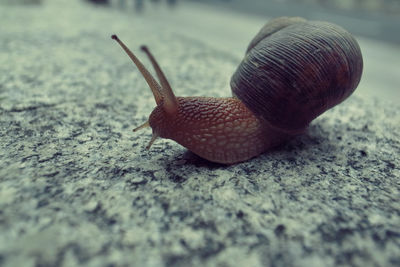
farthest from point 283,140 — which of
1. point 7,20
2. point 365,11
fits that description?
point 365,11

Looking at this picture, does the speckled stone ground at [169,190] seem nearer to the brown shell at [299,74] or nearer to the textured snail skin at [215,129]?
the textured snail skin at [215,129]

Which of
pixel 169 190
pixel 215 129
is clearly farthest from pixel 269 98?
pixel 169 190

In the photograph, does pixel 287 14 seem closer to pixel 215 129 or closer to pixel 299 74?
pixel 299 74

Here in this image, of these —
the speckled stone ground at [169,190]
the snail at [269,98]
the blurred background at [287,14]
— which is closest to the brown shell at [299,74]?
the snail at [269,98]

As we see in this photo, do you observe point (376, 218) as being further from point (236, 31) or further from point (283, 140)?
point (236, 31)

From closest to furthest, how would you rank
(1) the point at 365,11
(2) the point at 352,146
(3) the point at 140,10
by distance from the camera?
1. (2) the point at 352,146
2. (1) the point at 365,11
3. (3) the point at 140,10

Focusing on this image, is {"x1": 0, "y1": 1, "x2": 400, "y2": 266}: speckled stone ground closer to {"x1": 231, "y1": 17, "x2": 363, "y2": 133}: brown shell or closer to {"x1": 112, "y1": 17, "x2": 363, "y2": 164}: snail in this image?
{"x1": 112, "y1": 17, "x2": 363, "y2": 164}: snail
